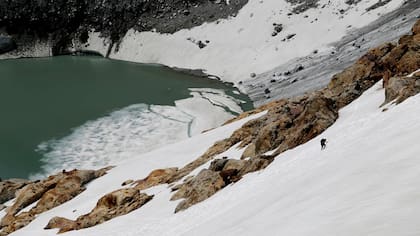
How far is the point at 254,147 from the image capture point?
91.9 ft

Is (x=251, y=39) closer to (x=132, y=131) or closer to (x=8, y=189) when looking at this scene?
(x=132, y=131)

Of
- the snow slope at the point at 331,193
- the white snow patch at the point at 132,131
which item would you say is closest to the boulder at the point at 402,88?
the snow slope at the point at 331,193

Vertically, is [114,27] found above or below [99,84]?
above

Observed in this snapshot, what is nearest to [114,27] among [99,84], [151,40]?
[151,40]

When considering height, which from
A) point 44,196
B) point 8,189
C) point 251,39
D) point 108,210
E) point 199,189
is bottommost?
point 8,189

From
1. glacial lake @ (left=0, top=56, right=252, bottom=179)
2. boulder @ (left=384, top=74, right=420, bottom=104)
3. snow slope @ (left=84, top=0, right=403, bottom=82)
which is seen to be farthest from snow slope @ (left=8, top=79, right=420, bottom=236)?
snow slope @ (left=84, top=0, right=403, bottom=82)

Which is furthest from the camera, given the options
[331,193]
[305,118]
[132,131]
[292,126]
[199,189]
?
[132,131]

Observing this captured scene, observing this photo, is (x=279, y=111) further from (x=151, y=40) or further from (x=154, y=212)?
(x=151, y=40)

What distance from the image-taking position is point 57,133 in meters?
61.5

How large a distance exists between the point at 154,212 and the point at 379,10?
68884 millimetres

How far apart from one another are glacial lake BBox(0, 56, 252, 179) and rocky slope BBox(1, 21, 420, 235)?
1740 cm

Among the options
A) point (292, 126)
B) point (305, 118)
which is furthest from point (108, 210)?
point (305, 118)

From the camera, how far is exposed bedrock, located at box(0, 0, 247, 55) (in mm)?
108750

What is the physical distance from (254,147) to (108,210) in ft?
30.7
